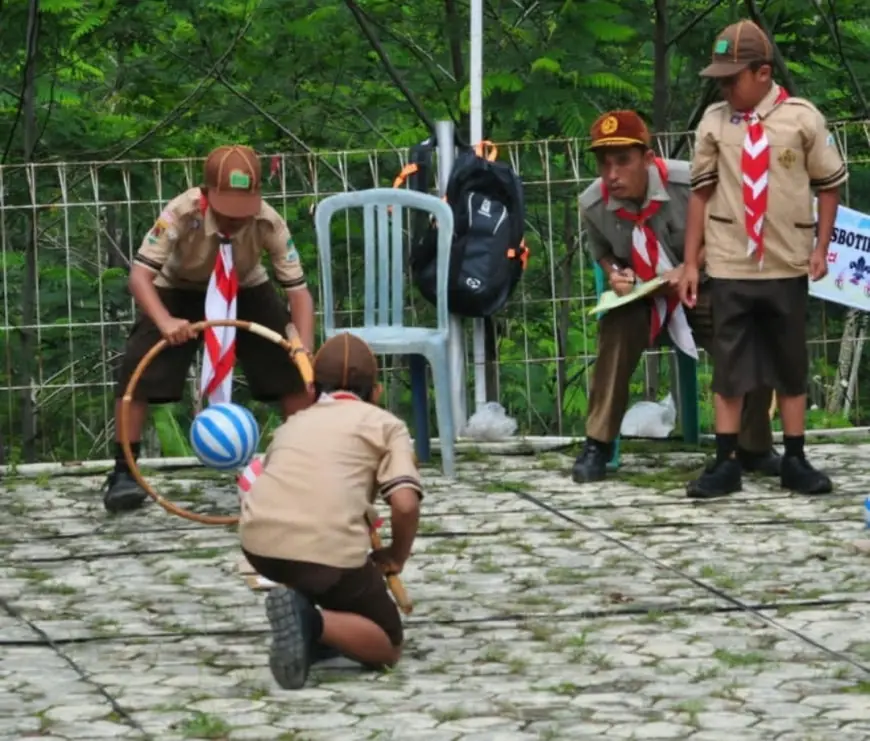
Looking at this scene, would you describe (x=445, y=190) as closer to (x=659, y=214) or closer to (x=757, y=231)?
(x=659, y=214)

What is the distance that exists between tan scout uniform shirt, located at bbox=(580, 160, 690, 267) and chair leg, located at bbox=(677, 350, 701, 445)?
0.76 m

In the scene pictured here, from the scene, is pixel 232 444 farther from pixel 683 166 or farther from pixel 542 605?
pixel 683 166

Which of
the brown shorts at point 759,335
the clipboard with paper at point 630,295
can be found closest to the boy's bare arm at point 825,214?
the brown shorts at point 759,335

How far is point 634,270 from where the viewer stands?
10.1 meters

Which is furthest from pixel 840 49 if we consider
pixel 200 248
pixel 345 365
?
pixel 345 365

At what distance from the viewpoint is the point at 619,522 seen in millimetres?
9281

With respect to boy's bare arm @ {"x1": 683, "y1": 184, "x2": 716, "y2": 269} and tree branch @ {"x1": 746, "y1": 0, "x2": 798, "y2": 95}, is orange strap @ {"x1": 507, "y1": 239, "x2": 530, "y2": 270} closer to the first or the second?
boy's bare arm @ {"x1": 683, "y1": 184, "x2": 716, "y2": 269}

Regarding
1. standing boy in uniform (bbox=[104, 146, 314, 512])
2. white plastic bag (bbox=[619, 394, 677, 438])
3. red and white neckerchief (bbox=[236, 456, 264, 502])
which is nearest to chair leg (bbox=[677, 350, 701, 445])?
white plastic bag (bbox=[619, 394, 677, 438])

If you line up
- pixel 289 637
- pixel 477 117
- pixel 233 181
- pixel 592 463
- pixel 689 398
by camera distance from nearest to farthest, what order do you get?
pixel 289 637, pixel 233 181, pixel 592 463, pixel 689 398, pixel 477 117

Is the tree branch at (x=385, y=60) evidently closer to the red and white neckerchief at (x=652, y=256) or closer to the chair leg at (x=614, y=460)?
the chair leg at (x=614, y=460)

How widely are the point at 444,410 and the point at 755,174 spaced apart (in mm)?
1918

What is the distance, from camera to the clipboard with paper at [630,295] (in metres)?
9.96

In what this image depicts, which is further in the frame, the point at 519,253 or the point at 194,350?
the point at 519,253

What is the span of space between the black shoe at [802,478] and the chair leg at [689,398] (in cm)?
95
